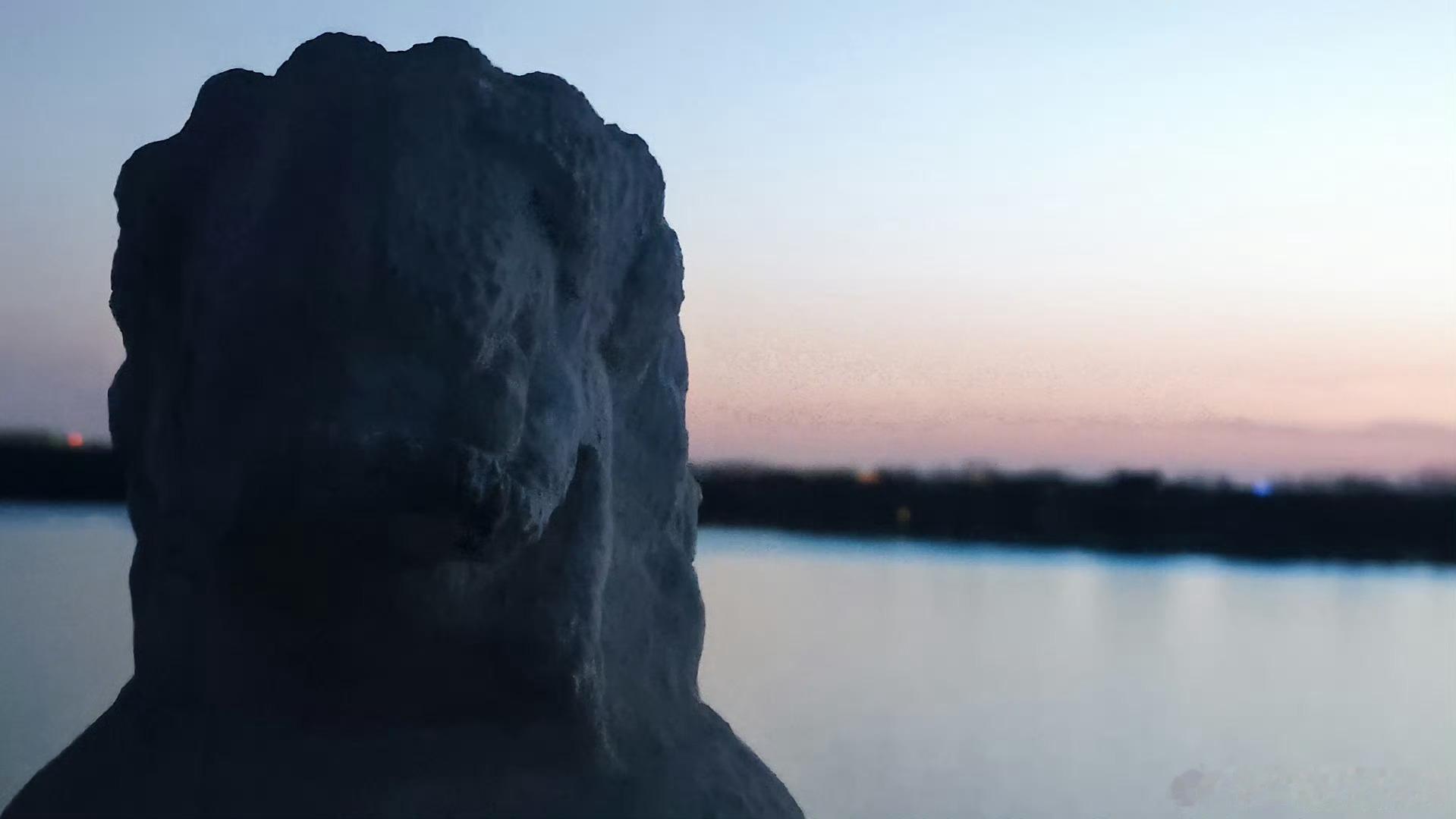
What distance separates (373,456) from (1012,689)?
10512 millimetres

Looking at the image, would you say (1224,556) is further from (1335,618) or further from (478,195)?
(478,195)

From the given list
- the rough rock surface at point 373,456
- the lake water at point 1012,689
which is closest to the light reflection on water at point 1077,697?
the lake water at point 1012,689

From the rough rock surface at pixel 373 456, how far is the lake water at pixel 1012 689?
480 cm

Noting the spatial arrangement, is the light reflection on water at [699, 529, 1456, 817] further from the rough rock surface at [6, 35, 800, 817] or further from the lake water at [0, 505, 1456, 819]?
the rough rock surface at [6, 35, 800, 817]

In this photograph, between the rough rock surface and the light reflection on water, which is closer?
the rough rock surface

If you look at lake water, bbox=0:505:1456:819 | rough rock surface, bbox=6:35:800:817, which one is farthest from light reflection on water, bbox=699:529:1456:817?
rough rock surface, bbox=6:35:800:817

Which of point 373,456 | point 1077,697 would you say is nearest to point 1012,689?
point 1077,697

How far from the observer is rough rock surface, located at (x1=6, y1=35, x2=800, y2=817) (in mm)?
2211

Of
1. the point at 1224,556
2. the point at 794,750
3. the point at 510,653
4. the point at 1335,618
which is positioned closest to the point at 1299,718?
the point at 794,750

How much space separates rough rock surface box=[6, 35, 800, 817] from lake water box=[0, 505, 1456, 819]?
189 inches

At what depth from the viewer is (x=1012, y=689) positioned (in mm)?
11797

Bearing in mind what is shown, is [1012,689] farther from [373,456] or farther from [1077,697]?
[373,456]

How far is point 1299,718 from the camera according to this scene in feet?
37.4

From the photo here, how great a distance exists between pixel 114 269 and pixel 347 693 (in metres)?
1.06
